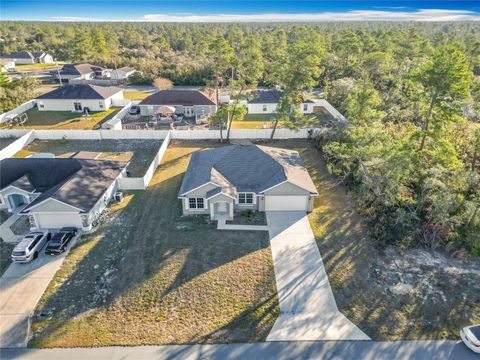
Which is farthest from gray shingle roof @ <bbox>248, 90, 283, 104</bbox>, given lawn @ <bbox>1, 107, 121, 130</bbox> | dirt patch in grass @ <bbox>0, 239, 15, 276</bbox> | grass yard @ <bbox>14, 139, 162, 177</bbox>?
dirt patch in grass @ <bbox>0, 239, 15, 276</bbox>

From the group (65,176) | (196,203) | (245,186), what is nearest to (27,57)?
(65,176)

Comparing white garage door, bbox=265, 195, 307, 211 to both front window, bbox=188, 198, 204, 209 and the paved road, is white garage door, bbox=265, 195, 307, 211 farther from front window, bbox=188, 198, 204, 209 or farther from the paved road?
the paved road

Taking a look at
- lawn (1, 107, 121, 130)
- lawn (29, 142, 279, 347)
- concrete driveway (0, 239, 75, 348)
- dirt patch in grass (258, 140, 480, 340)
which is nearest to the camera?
concrete driveway (0, 239, 75, 348)

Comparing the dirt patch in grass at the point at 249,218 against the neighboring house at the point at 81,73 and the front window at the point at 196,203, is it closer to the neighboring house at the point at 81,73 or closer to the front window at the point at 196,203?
the front window at the point at 196,203

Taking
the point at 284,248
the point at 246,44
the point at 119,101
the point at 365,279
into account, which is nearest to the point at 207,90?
the point at 119,101

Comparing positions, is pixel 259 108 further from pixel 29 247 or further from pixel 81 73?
pixel 81 73

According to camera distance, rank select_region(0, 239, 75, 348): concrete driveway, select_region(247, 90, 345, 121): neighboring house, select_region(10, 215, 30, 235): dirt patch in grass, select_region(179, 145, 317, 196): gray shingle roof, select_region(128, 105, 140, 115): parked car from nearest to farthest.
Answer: select_region(0, 239, 75, 348): concrete driveway → select_region(10, 215, 30, 235): dirt patch in grass → select_region(179, 145, 317, 196): gray shingle roof → select_region(128, 105, 140, 115): parked car → select_region(247, 90, 345, 121): neighboring house
